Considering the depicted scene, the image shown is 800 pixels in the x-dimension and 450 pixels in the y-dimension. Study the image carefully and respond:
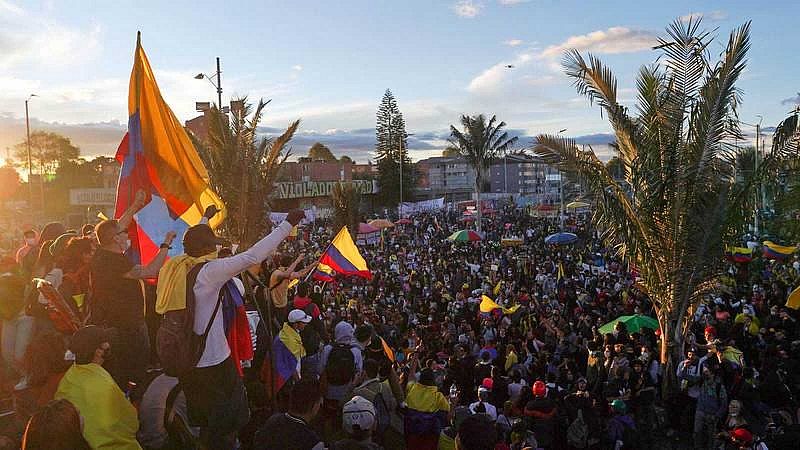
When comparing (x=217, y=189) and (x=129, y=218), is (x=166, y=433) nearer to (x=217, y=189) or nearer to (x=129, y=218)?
(x=129, y=218)

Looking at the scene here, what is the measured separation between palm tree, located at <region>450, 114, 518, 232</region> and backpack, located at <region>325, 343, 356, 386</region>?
30027 mm

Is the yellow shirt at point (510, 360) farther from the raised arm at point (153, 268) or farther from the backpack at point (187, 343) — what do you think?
the backpack at point (187, 343)

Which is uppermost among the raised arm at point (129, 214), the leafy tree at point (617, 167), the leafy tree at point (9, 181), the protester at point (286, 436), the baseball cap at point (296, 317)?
the leafy tree at point (9, 181)

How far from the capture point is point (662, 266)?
9.76 meters

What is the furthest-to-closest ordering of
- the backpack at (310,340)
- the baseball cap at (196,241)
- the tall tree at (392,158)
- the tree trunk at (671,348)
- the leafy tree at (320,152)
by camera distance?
the leafy tree at (320,152) → the tall tree at (392,158) → the tree trunk at (671,348) → the backpack at (310,340) → the baseball cap at (196,241)

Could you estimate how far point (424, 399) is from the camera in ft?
17.8

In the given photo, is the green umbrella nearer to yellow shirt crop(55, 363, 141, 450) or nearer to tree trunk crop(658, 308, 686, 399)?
tree trunk crop(658, 308, 686, 399)

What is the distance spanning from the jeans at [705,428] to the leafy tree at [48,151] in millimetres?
72427

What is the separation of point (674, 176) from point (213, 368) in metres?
7.88

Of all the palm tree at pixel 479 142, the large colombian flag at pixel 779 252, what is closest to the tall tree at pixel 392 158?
the palm tree at pixel 479 142

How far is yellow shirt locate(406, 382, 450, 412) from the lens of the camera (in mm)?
5402

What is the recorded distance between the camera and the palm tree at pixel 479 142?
34656 mm

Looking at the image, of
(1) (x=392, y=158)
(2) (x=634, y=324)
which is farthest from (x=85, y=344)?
(1) (x=392, y=158)

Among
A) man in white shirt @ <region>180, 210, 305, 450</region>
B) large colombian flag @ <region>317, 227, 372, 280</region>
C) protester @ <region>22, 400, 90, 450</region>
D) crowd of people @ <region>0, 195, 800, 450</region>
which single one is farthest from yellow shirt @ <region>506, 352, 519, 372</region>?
protester @ <region>22, 400, 90, 450</region>
